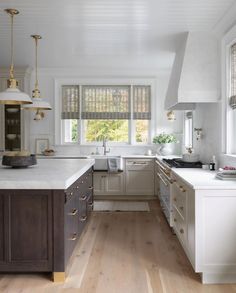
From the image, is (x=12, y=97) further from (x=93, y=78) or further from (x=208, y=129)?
(x=93, y=78)

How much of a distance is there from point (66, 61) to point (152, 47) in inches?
70.3

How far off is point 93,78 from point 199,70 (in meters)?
3.00

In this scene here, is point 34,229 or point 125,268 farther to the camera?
point 125,268

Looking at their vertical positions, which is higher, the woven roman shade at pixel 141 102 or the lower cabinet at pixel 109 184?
the woven roman shade at pixel 141 102

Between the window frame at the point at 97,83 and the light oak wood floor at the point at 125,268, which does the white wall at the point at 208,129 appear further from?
the window frame at the point at 97,83

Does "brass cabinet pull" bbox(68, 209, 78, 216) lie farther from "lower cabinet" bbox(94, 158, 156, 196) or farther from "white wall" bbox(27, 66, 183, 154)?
"white wall" bbox(27, 66, 183, 154)

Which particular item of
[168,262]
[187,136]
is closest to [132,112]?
[187,136]

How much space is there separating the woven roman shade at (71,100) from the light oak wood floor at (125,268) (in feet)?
9.92

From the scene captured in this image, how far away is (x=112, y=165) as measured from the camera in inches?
242

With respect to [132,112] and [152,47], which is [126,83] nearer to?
[132,112]

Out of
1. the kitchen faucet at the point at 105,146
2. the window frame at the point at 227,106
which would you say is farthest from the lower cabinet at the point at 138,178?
the window frame at the point at 227,106

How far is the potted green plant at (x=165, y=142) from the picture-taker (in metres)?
6.43

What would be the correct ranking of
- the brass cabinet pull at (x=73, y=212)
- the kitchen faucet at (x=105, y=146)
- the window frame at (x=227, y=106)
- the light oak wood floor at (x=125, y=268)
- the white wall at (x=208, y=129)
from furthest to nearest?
the kitchen faucet at (x=105, y=146)
the white wall at (x=208, y=129)
the window frame at (x=227, y=106)
the brass cabinet pull at (x=73, y=212)
the light oak wood floor at (x=125, y=268)

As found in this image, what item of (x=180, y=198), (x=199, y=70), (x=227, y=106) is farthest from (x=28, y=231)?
(x=199, y=70)
